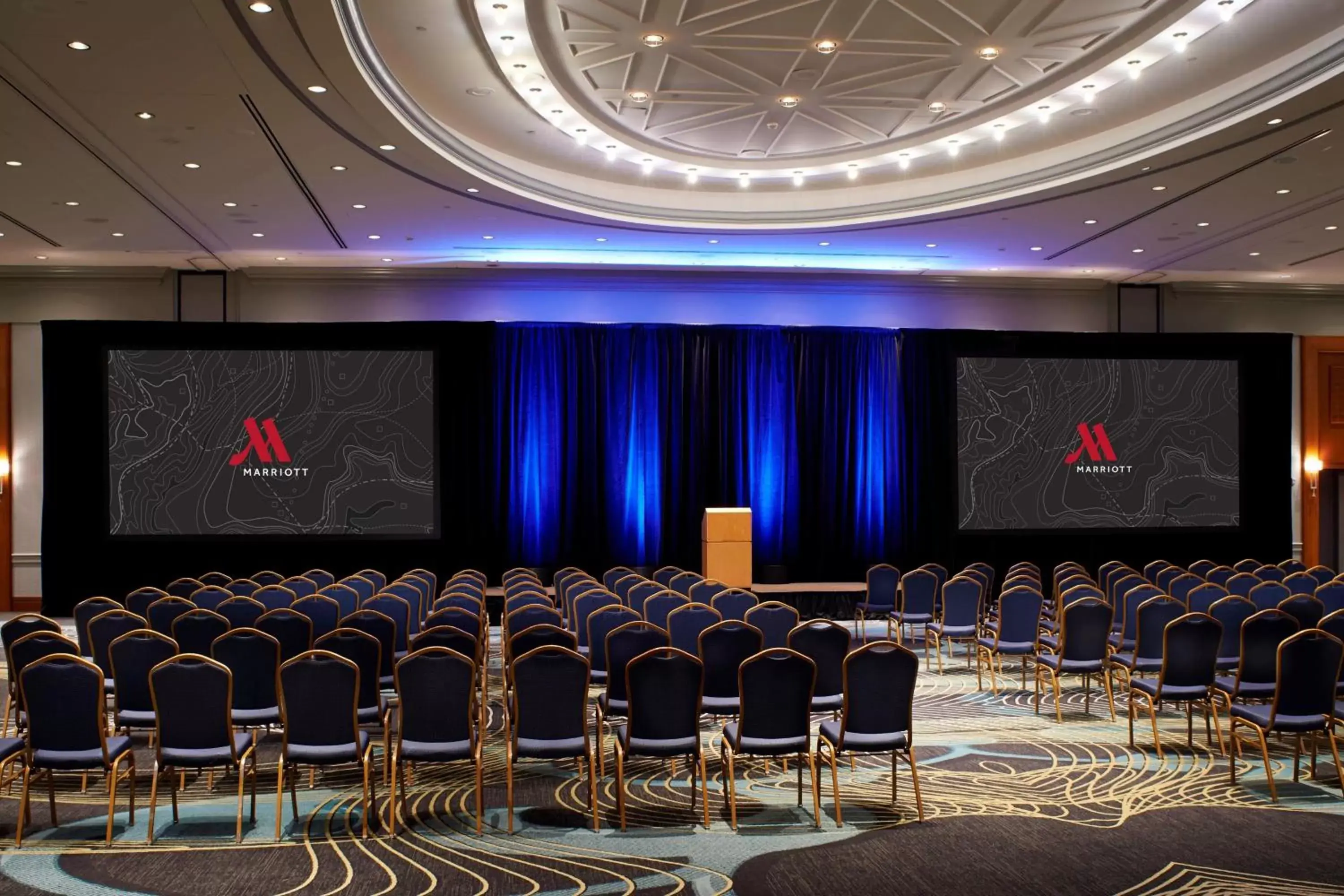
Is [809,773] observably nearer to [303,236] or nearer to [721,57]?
[721,57]

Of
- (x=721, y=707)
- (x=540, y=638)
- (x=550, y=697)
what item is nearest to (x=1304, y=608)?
(x=721, y=707)

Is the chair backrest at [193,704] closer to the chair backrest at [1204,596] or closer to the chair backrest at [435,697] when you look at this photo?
the chair backrest at [435,697]

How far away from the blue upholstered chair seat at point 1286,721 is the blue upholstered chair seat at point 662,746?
3.32 meters

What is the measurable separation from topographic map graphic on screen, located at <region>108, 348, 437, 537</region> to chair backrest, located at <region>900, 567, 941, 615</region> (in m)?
6.88

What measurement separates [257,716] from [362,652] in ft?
2.35

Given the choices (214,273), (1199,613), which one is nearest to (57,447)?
(214,273)

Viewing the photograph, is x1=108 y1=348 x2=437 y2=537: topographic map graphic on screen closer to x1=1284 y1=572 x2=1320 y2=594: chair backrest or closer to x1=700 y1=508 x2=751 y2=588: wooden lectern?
x1=700 y1=508 x2=751 y2=588: wooden lectern

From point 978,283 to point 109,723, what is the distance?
13.2 m

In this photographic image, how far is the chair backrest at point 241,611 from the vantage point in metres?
8.38

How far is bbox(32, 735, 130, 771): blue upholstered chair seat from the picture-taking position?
18.5 ft

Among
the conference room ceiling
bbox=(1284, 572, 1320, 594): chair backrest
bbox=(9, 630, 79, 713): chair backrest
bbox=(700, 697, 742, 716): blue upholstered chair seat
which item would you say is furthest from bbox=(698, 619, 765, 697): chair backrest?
bbox=(1284, 572, 1320, 594): chair backrest

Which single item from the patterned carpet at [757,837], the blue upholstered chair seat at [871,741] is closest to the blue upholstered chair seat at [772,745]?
the blue upholstered chair seat at [871,741]

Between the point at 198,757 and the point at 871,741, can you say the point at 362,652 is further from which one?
the point at 871,741

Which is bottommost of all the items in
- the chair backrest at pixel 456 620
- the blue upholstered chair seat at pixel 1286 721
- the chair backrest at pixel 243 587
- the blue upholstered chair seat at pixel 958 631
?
the blue upholstered chair seat at pixel 958 631
